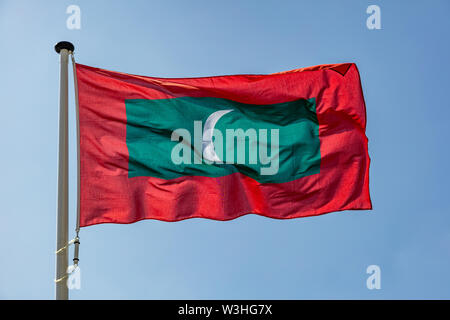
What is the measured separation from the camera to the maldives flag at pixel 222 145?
12219mm

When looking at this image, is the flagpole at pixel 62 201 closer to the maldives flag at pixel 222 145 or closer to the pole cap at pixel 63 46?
the pole cap at pixel 63 46

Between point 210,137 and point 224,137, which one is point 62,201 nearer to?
point 210,137

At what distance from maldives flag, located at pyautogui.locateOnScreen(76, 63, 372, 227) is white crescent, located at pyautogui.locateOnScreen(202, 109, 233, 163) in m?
0.02

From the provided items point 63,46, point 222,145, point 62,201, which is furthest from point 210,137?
point 62,201

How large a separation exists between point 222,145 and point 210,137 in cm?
32

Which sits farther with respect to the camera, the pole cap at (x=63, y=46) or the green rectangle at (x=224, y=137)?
the green rectangle at (x=224, y=137)

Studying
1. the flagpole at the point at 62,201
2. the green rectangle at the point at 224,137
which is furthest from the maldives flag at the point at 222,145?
the flagpole at the point at 62,201

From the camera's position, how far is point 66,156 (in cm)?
1038

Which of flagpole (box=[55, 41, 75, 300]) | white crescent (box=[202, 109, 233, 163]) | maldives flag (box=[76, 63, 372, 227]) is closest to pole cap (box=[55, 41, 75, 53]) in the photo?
flagpole (box=[55, 41, 75, 300])

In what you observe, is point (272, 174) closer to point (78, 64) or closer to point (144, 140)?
point (144, 140)

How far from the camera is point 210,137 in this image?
13.4 meters

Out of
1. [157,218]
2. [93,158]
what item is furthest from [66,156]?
[157,218]

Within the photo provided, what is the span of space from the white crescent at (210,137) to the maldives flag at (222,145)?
0.07 feet

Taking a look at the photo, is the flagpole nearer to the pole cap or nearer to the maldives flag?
the pole cap
